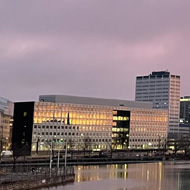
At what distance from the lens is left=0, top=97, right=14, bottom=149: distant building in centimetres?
17312

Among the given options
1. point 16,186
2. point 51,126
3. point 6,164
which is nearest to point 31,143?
point 51,126

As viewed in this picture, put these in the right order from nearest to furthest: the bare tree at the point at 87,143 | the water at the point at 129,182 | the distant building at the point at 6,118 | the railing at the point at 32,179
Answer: the railing at the point at 32,179 < the water at the point at 129,182 < the distant building at the point at 6,118 < the bare tree at the point at 87,143

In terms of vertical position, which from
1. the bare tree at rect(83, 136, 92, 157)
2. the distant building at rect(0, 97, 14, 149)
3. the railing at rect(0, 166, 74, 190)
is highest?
the distant building at rect(0, 97, 14, 149)

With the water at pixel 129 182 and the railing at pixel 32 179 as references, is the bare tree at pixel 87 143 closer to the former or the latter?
the water at pixel 129 182

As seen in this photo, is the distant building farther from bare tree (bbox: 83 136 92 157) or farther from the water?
the water

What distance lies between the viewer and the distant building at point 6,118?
173 meters

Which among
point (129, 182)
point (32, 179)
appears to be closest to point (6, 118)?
point (129, 182)

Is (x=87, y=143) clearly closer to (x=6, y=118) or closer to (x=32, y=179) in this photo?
(x=6, y=118)

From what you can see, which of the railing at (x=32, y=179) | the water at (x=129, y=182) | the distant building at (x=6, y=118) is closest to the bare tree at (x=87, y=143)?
the distant building at (x=6, y=118)

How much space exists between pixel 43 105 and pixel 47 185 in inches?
4507

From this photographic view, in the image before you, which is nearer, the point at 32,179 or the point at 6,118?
the point at 32,179

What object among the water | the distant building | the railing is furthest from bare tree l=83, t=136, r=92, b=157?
the railing

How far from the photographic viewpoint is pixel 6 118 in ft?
592

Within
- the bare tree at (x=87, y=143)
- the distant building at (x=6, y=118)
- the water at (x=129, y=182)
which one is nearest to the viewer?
the water at (x=129, y=182)
